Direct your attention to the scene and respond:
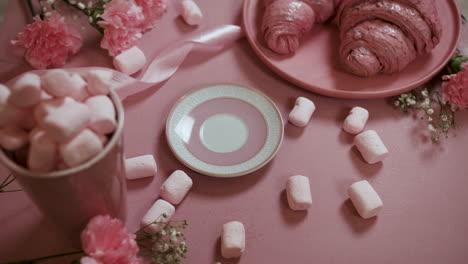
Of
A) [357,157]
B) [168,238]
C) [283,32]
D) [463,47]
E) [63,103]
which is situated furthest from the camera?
[463,47]

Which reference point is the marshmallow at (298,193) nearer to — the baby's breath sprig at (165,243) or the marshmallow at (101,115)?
the baby's breath sprig at (165,243)

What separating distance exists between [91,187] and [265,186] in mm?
431

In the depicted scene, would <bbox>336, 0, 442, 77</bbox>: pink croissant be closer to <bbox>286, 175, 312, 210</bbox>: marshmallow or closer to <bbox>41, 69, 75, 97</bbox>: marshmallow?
<bbox>286, 175, 312, 210</bbox>: marshmallow

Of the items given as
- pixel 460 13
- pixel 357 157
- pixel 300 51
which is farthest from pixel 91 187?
pixel 460 13

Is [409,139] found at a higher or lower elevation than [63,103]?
lower

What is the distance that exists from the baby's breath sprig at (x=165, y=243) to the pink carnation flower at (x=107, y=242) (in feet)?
0.36

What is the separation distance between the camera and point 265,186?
0.99m

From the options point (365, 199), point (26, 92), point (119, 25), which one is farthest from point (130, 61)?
point (365, 199)

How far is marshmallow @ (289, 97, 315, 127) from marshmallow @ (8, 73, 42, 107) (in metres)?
0.64

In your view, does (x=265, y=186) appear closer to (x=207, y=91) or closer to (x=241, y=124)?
(x=241, y=124)

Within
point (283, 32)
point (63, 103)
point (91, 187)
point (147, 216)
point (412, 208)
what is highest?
point (63, 103)

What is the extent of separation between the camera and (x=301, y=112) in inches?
42.7

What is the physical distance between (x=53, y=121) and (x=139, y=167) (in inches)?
15.7

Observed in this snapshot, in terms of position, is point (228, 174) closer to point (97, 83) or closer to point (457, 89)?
point (97, 83)
